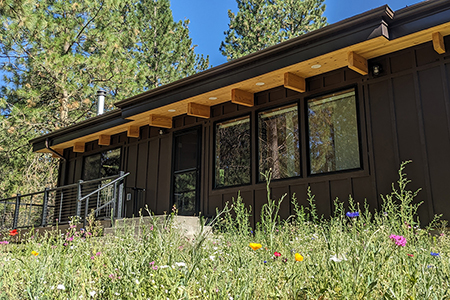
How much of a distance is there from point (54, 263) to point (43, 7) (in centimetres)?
1593

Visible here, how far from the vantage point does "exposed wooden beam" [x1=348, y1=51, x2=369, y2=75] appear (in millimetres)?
→ 5848

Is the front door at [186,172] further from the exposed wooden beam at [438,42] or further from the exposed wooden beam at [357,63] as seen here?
the exposed wooden beam at [438,42]

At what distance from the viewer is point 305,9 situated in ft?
68.3

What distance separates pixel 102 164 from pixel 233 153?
→ 4.68m

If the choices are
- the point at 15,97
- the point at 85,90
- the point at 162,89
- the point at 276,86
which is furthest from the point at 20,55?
the point at 276,86

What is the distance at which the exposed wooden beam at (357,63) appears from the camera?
585cm

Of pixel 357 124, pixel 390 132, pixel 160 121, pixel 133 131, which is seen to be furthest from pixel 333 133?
pixel 133 131

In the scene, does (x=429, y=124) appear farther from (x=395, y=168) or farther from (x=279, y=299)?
(x=279, y=299)

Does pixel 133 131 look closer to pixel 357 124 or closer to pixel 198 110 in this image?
pixel 198 110

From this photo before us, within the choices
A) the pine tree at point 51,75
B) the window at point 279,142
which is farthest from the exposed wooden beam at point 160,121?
the pine tree at point 51,75

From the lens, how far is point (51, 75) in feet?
52.2

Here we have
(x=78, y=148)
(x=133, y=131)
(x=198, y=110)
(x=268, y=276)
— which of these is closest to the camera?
(x=268, y=276)

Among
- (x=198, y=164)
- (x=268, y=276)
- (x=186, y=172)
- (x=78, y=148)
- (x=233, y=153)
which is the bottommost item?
(x=268, y=276)

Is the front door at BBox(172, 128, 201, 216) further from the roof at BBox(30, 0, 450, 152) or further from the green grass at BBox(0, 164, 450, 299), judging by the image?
the green grass at BBox(0, 164, 450, 299)
